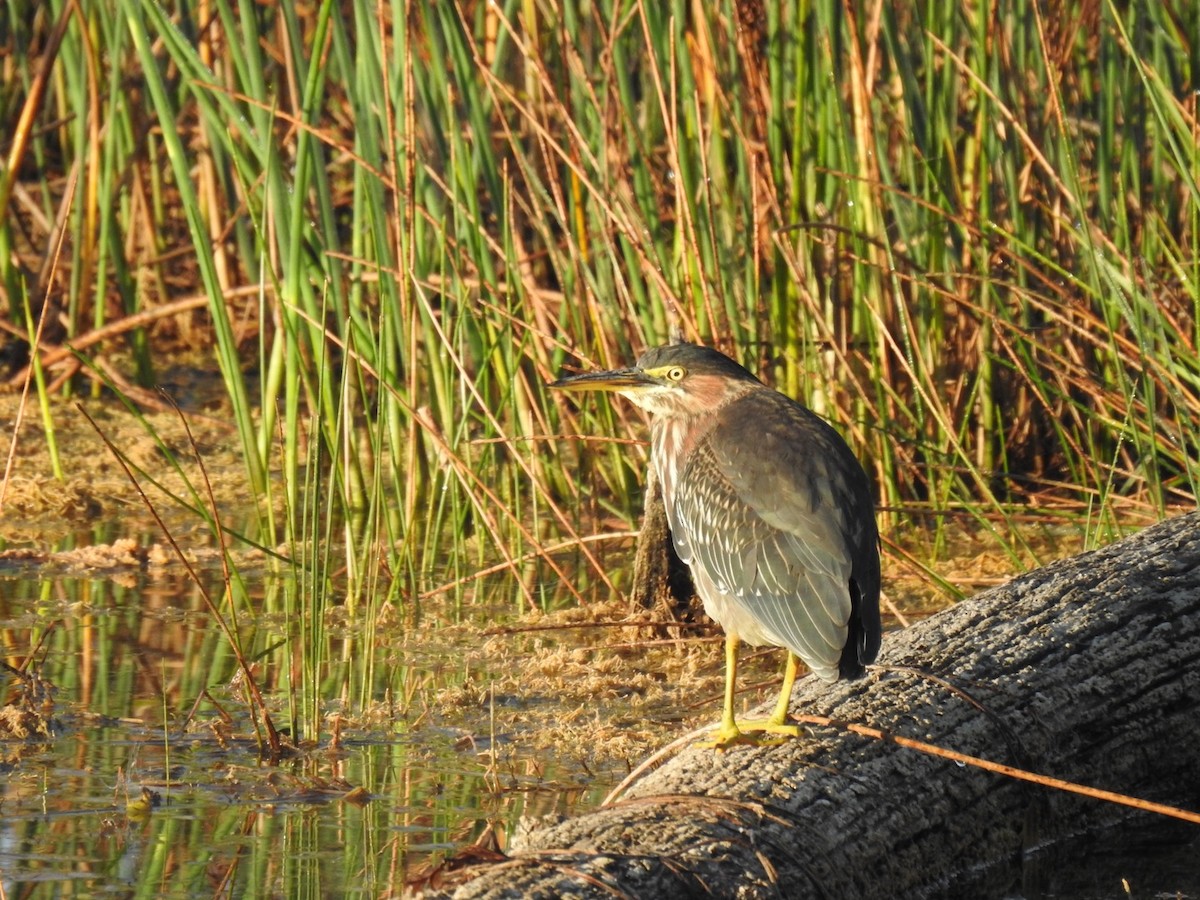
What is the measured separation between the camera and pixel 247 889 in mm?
3064

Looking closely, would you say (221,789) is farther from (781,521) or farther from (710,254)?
(710,254)

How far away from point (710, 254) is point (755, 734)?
241 cm

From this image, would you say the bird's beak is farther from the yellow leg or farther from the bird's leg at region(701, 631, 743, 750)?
the yellow leg

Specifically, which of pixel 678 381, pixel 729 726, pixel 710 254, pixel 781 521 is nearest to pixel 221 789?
pixel 729 726

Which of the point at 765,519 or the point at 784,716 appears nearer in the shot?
the point at 784,716

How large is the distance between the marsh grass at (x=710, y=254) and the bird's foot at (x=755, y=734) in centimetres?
136

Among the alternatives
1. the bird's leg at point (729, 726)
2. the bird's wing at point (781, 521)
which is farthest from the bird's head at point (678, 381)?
the bird's leg at point (729, 726)

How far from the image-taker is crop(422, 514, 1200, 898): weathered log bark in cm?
277

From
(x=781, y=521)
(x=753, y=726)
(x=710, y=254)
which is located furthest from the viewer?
(x=710, y=254)

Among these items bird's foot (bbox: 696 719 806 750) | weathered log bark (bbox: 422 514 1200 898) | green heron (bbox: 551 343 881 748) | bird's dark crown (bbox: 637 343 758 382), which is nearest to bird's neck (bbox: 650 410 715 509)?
green heron (bbox: 551 343 881 748)

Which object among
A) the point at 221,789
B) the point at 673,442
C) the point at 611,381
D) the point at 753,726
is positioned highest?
the point at 611,381

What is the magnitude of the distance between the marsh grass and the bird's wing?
3.34 feet

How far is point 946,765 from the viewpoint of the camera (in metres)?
3.35

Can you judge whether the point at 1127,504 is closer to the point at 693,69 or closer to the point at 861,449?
the point at 861,449
